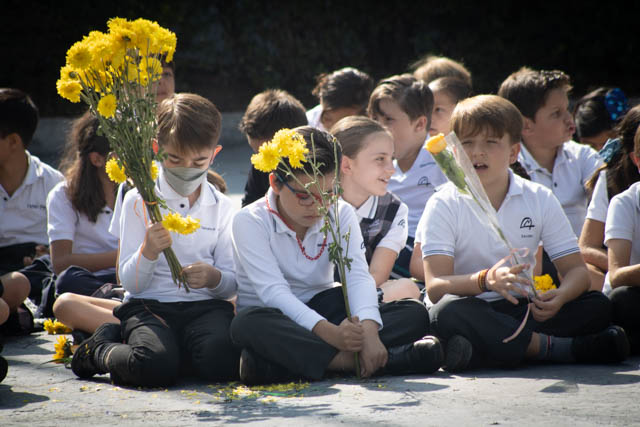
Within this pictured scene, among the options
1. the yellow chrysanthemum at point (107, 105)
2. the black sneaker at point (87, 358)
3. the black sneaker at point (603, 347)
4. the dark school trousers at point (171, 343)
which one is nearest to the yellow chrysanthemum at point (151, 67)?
the yellow chrysanthemum at point (107, 105)

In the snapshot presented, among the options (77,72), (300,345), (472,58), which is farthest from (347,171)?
(472,58)

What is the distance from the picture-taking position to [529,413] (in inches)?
110

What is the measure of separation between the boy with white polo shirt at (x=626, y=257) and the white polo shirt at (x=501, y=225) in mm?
259

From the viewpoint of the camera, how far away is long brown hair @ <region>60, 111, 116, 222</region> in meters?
4.86

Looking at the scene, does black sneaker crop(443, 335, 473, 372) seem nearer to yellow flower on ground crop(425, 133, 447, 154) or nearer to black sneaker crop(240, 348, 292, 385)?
black sneaker crop(240, 348, 292, 385)

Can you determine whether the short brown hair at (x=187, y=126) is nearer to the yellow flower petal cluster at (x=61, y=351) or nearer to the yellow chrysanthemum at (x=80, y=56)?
the yellow chrysanthemum at (x=80, y=56)

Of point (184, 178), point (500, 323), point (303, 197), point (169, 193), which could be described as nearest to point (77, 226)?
point (169, 193)

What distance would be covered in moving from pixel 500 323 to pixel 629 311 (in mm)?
A: 660

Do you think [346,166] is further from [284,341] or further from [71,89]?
[71,89]

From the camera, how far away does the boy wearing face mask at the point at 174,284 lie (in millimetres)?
3514

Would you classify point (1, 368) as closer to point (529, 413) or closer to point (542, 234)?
point (529, 413)

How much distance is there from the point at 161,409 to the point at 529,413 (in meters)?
1.32

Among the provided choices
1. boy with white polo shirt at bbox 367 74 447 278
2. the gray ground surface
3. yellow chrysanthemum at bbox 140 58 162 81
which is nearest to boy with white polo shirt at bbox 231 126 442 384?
the gray ground surface

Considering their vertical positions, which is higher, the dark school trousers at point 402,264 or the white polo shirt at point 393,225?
the white polo shirt at point 393,225
